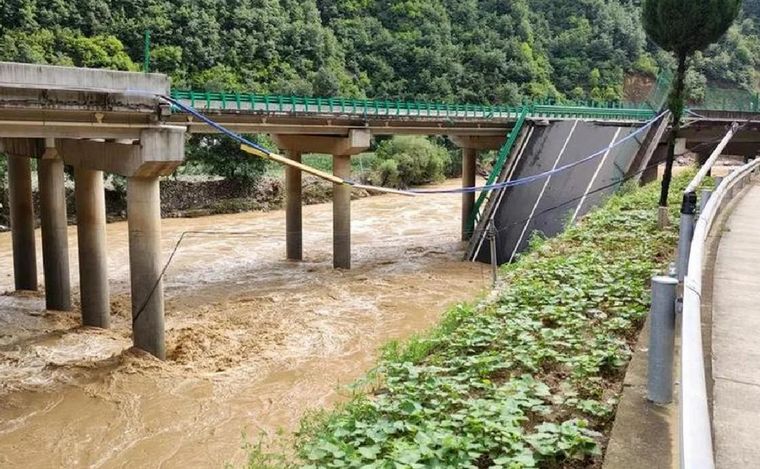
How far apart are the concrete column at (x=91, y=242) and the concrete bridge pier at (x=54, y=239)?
1.94 metres

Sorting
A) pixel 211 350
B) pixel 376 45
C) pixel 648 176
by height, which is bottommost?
pixel 211 350

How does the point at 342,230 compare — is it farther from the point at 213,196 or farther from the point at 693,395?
the point at 693,395

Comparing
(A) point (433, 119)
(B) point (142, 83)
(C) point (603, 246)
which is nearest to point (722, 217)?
(C) point (603, 246)

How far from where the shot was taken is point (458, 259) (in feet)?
84.9

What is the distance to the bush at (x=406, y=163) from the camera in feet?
154

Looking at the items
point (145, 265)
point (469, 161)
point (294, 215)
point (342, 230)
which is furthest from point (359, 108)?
point (145, 265)

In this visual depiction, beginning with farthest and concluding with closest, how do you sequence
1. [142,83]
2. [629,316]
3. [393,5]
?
[393,5], [142,83], [629,316]

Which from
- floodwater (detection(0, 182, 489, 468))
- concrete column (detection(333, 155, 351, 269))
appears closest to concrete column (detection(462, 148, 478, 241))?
floodwater (detection(0, 182, 489, 468))

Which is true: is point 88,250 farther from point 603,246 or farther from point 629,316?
point 629,316

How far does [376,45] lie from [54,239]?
188 feet

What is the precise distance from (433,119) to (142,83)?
14828mm

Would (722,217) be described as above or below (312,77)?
below

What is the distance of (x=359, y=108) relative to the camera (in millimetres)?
24359

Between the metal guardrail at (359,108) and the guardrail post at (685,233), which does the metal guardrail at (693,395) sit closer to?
the guardrail post at (685,233)
